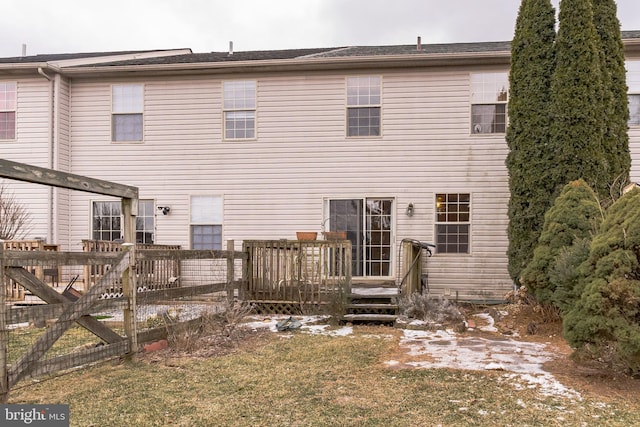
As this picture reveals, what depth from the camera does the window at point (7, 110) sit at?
11234mm

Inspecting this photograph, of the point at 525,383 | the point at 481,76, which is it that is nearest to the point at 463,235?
the point at 481,76

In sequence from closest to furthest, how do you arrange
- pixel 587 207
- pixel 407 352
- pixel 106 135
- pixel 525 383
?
1. pixel 525 383
2. pixel 407 352
3. pixel 587 207
4. pixel 106 135

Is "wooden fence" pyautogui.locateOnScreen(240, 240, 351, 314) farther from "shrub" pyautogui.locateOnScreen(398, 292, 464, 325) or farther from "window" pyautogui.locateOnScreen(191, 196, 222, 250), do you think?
"window" pyautogui.locateOnScreen(191, 196, 222, 250)

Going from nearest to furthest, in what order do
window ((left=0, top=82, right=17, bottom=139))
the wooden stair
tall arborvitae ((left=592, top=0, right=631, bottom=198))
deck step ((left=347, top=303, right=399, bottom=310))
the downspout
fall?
the wooden stair
deck step ((left=347, top=303, right=399, bottom=310))
tall arborvitae ((left=592, top=0, right=631, bottom=198))
the downspout
window ((left=0, top=82, right=17, bottom=139))

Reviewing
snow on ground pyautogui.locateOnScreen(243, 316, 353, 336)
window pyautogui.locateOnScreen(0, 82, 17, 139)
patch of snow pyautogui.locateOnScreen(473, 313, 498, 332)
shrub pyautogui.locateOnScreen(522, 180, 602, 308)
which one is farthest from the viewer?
window pyautogui.locateOnScreen(0, 82, 17, 139)

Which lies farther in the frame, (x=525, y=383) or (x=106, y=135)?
(x=106, y=135)

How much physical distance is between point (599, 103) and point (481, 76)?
8.69 feet

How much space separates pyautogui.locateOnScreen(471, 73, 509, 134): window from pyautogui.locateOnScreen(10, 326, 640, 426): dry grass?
6497mm

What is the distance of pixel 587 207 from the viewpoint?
276 inches

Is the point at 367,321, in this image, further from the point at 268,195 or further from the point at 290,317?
the point at 268,195

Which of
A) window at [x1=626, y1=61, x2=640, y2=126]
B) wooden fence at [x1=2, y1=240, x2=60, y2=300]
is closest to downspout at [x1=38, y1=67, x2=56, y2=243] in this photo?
wooden fence at [x1=2, y1=240, x2=60, y2=300]

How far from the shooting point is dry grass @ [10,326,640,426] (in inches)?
146

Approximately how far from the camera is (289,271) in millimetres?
8828

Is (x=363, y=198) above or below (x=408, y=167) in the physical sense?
below
